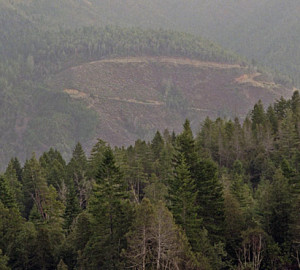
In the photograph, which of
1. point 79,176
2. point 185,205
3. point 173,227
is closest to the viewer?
point 173,227

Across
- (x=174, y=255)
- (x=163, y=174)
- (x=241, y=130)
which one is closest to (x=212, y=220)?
(x=174, y=255)

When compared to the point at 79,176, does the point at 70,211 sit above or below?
below

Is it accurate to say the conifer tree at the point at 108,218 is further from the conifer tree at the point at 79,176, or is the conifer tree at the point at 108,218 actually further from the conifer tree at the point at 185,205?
the conifer tree at the point at 79,176

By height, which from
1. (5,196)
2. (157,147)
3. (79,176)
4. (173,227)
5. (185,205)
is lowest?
(173,227)

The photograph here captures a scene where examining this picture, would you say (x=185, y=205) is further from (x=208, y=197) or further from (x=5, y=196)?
(x=5, y=196)

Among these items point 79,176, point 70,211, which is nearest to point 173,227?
point 70,211

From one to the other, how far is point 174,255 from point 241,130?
5257 centimetres

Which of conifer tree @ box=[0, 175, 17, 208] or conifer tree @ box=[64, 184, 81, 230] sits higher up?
conifer tree @ box=[0, 175, 17, 208]

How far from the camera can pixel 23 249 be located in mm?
36938

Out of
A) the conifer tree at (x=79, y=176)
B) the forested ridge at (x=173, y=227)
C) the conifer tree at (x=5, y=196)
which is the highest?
the conifer tree at (x=79, y=176)

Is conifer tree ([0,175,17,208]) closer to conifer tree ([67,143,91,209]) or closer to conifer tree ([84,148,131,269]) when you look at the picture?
conifer tree ([67,143,91,209])

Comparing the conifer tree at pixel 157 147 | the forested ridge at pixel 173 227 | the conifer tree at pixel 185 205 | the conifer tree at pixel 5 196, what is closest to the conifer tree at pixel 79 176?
the conifer tree at pixel 157 147

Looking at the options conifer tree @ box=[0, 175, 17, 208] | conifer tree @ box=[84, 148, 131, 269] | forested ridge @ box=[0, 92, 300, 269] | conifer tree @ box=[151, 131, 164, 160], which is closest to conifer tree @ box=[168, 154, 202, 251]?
forested ridge @ box=[0, 92, 300, 269]

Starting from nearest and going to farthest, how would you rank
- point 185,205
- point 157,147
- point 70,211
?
point 185,205 → point 70,211 → point 157,147
